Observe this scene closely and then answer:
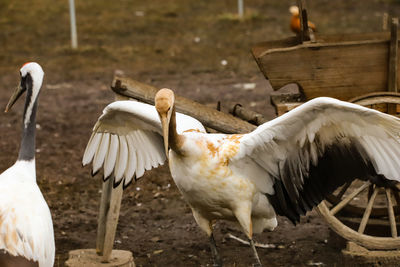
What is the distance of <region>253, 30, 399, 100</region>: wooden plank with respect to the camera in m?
5.22

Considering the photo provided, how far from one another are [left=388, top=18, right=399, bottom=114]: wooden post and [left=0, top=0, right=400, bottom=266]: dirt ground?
1.31 m

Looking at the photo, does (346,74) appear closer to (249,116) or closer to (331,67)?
(331,67)

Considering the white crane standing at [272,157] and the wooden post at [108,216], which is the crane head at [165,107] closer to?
the white crane standing at [272,157]

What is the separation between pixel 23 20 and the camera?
48.8ft

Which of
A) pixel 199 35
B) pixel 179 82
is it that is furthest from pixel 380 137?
pixel 199 35

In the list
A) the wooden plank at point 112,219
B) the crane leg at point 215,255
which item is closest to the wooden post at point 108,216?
the wooden plank at point 112,219

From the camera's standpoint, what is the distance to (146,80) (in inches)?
438

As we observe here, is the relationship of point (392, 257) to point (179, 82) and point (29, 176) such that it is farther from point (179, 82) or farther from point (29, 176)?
point (179, 82)

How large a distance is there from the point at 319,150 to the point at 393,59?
2.77ft

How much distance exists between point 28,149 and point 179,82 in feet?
20.6

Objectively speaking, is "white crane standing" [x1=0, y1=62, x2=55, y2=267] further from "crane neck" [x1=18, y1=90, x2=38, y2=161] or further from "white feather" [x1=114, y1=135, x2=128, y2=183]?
"white feather" [x1=114, y1=135, x2=128, y2=183]

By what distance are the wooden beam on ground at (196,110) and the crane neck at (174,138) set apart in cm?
70

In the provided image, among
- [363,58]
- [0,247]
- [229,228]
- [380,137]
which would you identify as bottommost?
[229,228]

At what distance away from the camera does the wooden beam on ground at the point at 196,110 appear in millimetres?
5391
